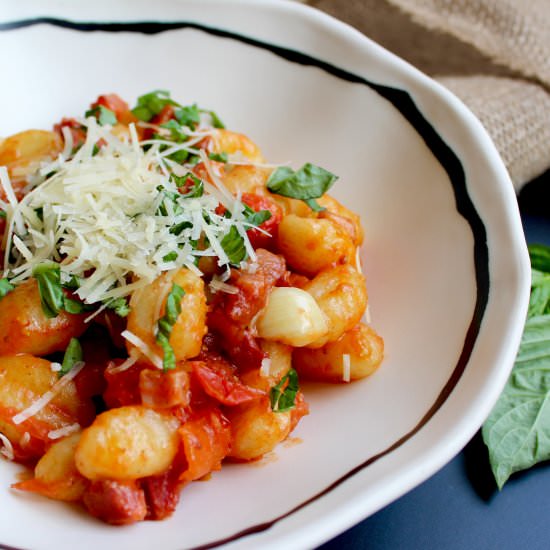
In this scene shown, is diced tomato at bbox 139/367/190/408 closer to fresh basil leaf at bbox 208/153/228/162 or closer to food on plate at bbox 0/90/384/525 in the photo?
food on plate at bbox 0/90/384/525

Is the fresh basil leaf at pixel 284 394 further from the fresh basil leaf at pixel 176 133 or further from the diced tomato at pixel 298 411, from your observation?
the fresh basil leaf at pixel 176 133

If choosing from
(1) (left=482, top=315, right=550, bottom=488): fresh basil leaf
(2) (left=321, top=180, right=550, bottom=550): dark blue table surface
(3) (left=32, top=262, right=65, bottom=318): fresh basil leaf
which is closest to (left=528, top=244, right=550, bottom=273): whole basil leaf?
(1) (left=482, top=315, right=550, bottom=488): fresh basil leaf

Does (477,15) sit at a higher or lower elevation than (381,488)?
higher

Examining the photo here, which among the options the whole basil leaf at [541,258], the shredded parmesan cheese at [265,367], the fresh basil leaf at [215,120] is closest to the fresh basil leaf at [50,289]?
the shredded parmesan cheese at [265,367]

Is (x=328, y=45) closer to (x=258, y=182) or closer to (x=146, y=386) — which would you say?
(x=258, y=182)

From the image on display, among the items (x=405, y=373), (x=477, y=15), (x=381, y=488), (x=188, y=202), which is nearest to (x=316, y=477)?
(x=381, y=488)

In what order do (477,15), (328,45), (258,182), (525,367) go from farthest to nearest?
(477,15) < (328,45) < (525,367) < (258,182)

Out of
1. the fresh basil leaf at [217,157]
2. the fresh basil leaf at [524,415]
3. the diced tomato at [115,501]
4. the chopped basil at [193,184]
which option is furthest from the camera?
the fresh basil leaf at [217,157]
